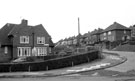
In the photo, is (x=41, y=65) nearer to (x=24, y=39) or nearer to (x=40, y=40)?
(x=24, y=39)

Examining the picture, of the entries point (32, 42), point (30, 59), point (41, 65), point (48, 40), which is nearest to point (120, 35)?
point (48, 40)

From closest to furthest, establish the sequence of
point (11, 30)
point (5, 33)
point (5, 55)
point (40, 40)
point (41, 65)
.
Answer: point (41, 65) → point (5, 55) → point (11, 30) → point (5, 33) → point (40, 40)

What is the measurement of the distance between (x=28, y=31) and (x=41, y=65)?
2014 centimetres

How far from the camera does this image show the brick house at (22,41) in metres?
44.4

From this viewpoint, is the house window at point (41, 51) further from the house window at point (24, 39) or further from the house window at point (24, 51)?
the house window at point (24, 39)

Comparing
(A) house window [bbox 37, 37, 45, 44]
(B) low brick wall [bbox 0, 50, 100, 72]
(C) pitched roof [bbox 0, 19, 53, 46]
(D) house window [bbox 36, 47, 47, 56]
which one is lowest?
(B) low brick wall [bbox 0, 50, 100, 72]

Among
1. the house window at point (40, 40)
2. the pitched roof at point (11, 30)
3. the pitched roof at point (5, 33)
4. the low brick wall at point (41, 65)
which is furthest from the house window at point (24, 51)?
the low brick wall at point (41, 65)

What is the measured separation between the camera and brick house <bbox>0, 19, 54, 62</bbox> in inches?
1750

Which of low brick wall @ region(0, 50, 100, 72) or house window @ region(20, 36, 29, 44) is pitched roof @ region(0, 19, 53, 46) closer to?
house window @ region(20, 36, 29, 44)

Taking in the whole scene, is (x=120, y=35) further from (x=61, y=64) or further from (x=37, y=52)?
(x=61, y=64)

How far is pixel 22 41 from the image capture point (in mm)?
46219

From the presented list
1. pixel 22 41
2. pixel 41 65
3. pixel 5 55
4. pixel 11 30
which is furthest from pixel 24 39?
pixel 41 65

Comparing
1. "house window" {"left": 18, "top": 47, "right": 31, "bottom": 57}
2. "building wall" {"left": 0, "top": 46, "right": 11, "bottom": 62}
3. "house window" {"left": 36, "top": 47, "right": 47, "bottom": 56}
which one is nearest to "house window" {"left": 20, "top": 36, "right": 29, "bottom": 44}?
"house window" {"left": 18, "top": 47, "right": 31, "bottom": 57}

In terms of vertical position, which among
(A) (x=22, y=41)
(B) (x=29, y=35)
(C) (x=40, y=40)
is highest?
(B) (x=29, y=35)
